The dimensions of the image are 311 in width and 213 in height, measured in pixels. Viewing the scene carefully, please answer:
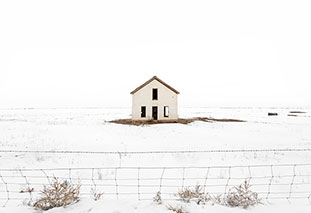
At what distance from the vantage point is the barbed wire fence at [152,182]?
4.60 metres

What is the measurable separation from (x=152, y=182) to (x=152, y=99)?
1697cm

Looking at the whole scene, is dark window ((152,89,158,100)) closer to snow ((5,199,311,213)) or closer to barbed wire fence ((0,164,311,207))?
barbed wire fence ((0,164,311,207))

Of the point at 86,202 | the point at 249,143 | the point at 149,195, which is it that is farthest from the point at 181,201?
the point at 249,143

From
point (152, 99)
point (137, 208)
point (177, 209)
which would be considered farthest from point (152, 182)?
point (152, 99)

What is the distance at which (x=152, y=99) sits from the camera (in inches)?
877

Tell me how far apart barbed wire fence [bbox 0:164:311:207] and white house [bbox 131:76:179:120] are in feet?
51.0

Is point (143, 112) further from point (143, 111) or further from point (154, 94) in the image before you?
point (154, 94)

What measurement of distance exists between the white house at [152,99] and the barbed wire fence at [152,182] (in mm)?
15539

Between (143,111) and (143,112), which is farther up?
(143,111)

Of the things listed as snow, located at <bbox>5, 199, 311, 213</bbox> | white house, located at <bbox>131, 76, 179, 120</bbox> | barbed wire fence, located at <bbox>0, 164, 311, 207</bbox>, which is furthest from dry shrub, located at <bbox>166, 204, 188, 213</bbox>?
white house, located at <bbox>131, 76, 179, 120</bbox>

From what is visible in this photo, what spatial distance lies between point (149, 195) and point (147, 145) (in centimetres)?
600

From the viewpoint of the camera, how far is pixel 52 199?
3.64 meters

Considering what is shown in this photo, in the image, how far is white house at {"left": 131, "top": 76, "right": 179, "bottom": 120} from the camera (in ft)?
72.5

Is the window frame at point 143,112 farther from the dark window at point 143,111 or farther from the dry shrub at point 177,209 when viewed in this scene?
the dry shrub at point 177,209
